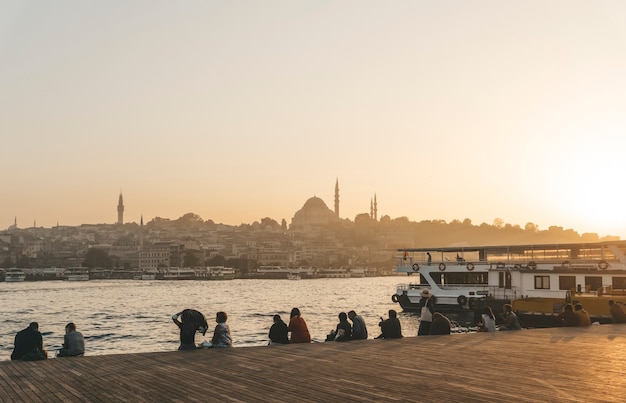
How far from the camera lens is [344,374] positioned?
1255 centimetres

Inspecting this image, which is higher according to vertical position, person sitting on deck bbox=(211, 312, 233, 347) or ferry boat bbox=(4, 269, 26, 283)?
person sitting on deck bbox=(211, 312, 233, 347)

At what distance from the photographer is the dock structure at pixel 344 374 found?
10578mm

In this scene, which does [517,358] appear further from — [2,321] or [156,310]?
[156,310]

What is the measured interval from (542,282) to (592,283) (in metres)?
3.90

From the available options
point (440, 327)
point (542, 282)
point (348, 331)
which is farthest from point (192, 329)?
point (542, 282)

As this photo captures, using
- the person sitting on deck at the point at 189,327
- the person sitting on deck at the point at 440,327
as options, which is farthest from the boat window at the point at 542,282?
the person sitting on deck at the point at 189,327

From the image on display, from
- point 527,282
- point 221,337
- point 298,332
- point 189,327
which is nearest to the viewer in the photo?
point 189,327

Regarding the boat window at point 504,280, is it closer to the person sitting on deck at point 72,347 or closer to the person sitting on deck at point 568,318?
the person sitting on deck at point 568,318

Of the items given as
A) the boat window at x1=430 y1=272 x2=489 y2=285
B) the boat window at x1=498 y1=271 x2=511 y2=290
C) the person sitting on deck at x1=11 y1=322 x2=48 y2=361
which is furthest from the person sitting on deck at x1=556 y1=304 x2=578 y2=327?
the boat window at x1=430 y1=272 x2=489 y2=285

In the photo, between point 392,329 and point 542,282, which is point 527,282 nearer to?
point 542,282

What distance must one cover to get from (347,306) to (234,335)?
33.2 m

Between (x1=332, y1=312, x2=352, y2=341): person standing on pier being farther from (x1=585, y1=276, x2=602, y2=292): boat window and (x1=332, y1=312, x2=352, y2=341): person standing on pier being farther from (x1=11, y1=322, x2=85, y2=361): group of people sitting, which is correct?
(x1=585, y1=276, x2=602, y2=292): boat window

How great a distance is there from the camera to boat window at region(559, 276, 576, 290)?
44125 millimetres

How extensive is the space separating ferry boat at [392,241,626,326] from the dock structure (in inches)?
891
